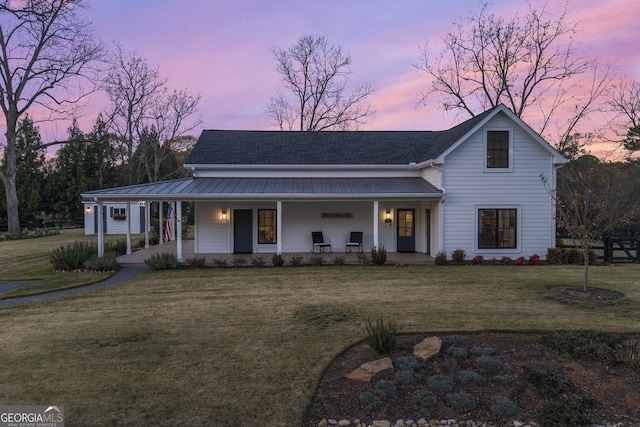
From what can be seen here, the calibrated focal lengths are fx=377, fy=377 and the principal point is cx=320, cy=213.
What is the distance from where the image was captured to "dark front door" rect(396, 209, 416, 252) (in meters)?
16.5

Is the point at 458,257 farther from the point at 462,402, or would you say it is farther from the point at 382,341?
the point at 462,402

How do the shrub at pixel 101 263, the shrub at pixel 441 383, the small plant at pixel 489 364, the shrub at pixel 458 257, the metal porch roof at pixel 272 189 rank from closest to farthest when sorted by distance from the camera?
the shrub at pixel 441 383 → the small plant at pixel 489 364 → the shrub at pixel 101 263 → the metal porch roof at pixel 272 189 → the shrub at pixel 458 257

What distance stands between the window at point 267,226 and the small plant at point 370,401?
12.1 meters

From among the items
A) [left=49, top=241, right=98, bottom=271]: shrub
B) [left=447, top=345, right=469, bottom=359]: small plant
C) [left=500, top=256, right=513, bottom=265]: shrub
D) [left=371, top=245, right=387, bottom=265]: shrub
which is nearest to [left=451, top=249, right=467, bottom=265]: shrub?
[left=500, top=256, right=513, bottom=265]: shrub

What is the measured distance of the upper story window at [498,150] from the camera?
14219mm

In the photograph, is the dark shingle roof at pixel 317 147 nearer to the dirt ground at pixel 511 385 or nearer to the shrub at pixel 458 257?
the shrub at pixel 458 257

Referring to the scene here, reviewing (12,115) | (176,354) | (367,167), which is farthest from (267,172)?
(12,115)

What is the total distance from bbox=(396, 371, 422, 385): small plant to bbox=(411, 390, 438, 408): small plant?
0.22m

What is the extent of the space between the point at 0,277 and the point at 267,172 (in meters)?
9.86

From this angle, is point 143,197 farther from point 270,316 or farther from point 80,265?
point 270,316

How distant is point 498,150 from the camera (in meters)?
14.3

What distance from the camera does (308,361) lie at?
17.4 ft

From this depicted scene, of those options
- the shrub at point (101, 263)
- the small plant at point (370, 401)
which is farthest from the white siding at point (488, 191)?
the shrub at point (101, 263)

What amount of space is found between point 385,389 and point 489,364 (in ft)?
5.17
